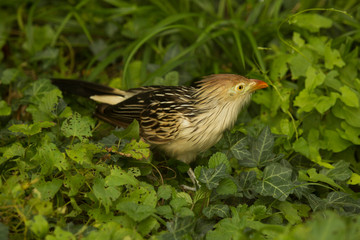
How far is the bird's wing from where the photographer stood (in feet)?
9.61

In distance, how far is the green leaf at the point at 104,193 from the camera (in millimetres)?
2488

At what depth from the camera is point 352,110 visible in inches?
126

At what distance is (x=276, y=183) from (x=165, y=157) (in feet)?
2.89

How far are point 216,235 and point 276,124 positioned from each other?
4.70 feet

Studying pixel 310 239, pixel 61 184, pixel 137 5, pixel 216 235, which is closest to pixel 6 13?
pixel 137 5

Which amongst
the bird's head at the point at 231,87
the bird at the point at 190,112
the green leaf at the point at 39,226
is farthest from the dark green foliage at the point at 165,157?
the bird's head at the point at 231,87

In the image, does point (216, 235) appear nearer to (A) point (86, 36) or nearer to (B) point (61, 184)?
(B) point (61, 184)

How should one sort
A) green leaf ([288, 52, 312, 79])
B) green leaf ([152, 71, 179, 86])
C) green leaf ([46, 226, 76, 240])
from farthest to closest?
green leaf ([152, 71, 179, 86]) → green leaf ([288, 52, 312, 79]) → green leaf ([46, 226, 76, 240])

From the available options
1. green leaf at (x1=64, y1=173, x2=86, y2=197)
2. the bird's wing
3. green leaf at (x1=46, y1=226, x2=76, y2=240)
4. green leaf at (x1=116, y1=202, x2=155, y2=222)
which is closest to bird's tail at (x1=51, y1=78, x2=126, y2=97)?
the bird's wing

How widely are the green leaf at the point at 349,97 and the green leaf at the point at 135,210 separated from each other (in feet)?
5.59

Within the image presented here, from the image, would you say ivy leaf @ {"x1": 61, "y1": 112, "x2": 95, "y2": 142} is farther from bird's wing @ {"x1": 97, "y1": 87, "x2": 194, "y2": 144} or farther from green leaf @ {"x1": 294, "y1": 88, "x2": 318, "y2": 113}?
green leaf @ {"x1": 294, "y1": 88, "x2": 318, "y2": 113}

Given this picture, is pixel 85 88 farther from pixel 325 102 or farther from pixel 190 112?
pixel 325 102

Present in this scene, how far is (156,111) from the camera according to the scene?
3027 mm

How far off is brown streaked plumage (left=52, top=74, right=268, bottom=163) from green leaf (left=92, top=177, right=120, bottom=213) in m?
0.57
